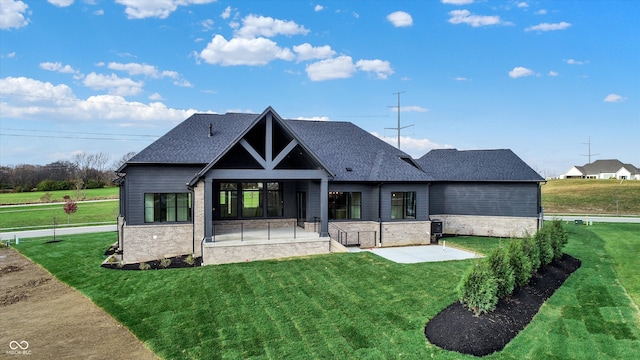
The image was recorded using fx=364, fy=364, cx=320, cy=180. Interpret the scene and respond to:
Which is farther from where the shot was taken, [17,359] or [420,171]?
[420,171]

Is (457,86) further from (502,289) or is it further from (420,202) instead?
(502,289)

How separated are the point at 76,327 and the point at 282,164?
11530 millimetres

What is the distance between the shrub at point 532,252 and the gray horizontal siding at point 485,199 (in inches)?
412

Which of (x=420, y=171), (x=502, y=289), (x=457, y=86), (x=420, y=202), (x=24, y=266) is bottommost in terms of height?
(x=24, y=266)

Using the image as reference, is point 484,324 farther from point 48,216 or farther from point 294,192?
point 48,216

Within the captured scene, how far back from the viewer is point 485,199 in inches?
884

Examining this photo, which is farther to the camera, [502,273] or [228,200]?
[228,200]

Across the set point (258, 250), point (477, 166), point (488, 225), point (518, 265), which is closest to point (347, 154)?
point (258, 250)

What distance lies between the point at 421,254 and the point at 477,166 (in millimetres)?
9664

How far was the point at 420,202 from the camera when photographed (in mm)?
19594

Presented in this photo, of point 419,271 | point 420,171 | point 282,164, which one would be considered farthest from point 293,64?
point 419,271

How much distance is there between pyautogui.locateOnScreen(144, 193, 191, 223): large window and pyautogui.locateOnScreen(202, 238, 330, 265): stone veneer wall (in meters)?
3.33

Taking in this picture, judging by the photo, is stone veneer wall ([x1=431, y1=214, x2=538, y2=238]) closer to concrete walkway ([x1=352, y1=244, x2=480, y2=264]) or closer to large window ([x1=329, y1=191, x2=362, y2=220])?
concrete walkway ([x1=352, y1=244, x2=480, y2=264])

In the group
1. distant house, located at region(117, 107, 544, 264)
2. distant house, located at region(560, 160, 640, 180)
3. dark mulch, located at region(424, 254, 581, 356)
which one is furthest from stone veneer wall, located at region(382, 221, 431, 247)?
distant house, located at region(560, 160, 640, 180)
